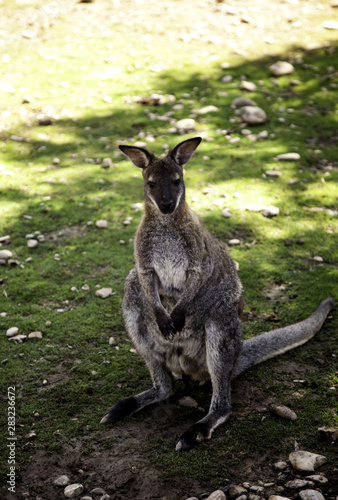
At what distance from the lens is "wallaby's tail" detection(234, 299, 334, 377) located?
3.38 m

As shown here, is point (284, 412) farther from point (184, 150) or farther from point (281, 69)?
point (281, 69)

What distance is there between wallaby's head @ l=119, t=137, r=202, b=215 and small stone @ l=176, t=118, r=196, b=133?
3395 mm

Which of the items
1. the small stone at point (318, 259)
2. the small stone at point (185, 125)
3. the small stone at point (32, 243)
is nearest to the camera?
the small stone at point (318, 259)

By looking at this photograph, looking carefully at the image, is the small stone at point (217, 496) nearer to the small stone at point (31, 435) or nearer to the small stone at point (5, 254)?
the small stone at point (31, 435)

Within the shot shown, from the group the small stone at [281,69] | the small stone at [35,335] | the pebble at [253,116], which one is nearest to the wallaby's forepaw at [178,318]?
the small stone at [35,335]

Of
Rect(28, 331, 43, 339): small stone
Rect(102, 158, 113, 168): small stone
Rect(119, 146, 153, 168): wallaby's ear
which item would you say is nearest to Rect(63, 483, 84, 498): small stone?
Rect(28, 331, 43, 339): small stone

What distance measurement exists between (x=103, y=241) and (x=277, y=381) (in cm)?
235

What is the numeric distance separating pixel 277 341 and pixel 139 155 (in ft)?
5.30

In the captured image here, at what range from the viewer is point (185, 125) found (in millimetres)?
6613

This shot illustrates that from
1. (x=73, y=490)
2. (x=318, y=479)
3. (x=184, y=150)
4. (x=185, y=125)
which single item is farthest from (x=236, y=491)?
(x=185, y=125)

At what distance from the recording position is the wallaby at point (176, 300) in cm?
304

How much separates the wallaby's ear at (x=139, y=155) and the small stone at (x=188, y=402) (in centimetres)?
158

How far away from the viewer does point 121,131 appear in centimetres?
670

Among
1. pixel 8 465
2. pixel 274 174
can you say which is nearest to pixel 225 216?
pixel 274 174
